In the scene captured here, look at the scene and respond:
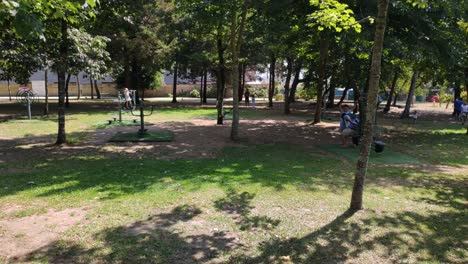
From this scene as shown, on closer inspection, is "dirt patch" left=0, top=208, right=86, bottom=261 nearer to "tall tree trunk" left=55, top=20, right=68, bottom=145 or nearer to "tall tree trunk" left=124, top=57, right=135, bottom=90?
"tall tree trunk" left=55, top=20, right=68, bottom=145

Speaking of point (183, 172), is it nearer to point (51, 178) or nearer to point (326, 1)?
point (51, 178)

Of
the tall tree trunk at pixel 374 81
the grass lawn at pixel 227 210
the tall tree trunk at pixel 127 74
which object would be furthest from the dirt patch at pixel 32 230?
the tall tree trunk at pixel 127 74

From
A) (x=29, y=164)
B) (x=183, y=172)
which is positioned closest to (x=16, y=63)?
(x=29, y=164)

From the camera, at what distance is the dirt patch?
4496 millimetres

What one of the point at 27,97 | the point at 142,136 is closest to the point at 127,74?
the point at 27,97

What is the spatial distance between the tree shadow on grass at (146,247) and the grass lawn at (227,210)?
0.04 ft

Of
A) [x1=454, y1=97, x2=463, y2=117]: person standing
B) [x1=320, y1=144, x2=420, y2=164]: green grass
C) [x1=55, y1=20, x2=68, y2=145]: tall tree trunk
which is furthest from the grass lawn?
[x1=454, y1=97, x2=463, y2=117]: person standing

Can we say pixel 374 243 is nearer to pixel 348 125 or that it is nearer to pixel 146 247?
pixel 146 247

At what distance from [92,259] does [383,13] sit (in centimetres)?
464

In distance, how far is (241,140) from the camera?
44.3 feet

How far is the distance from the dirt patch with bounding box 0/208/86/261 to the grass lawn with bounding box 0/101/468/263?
23 mm

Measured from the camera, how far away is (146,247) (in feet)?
15.0

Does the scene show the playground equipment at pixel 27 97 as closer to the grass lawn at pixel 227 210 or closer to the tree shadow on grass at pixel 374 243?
the grass lawn at pixel 227 210

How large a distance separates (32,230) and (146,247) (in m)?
1.59
